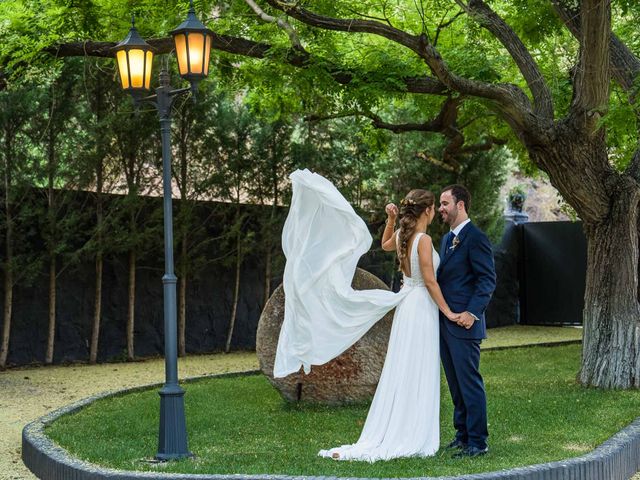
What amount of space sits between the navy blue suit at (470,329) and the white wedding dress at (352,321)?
0.39 ft

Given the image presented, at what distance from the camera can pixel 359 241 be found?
792cm

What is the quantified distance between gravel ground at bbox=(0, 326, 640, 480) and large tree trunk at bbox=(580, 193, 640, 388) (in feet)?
9.83

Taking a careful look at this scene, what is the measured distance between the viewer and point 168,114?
6.86 metres

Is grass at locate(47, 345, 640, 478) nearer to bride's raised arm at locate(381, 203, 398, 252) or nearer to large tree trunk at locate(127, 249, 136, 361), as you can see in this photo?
bride's raised arm at locate(381, 203, 398, 252)

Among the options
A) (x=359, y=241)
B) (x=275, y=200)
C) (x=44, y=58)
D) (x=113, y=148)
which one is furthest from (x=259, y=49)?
(x=275, y=200)

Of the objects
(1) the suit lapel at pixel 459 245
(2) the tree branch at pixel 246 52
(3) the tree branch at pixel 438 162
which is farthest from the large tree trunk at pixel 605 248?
(3) the tree branch at pixel 438 162

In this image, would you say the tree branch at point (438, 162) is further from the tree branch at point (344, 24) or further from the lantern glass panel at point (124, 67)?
the lantern glass panel at point (124, 67)

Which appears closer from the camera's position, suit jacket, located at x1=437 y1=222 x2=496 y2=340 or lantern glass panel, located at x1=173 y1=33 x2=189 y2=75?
suit jacket, located at x1=437 y1=222 x2=496 y2=340

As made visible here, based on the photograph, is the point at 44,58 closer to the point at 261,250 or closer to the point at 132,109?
the point at 132,109

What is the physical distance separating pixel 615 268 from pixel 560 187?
100 centimetres

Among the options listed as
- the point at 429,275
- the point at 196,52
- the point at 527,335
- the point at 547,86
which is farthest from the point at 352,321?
the point at 527,335

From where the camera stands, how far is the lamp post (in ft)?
21.5

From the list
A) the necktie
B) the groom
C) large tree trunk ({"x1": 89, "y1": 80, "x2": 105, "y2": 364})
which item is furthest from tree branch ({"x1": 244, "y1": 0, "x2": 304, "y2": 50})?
large tree trunk ({"x1": 89, "y1": 80, "x2": 105, "y2": 364})

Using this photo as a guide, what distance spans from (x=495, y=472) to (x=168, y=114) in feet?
10.9
